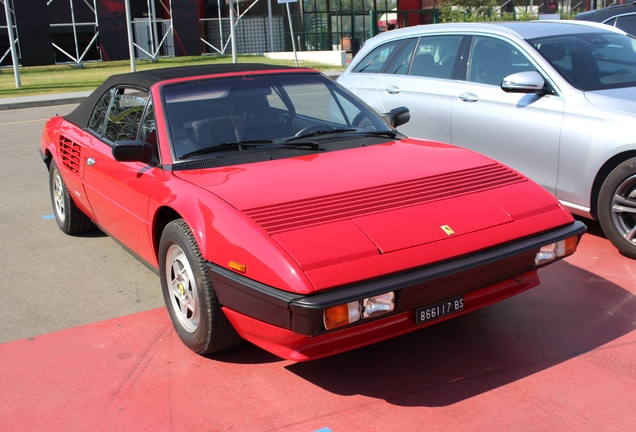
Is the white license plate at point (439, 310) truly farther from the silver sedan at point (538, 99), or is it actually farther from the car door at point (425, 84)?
the car door at point (425, 84)

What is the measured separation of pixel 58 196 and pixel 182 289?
2.99 metres

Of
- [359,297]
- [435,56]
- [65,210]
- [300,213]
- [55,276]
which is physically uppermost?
[435,56]

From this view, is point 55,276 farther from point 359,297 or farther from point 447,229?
point 447,229

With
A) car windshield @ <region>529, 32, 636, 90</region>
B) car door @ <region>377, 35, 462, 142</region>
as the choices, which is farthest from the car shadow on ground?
car door @ <region>377, 35, 462, 142</region>

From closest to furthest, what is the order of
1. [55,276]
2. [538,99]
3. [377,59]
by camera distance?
[55,276]
[538,99]
[377,59]

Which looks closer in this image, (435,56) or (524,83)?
(524,83)

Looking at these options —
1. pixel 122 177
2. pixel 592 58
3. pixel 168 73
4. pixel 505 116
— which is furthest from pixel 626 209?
pixel 122 177

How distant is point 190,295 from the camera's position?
149 inches

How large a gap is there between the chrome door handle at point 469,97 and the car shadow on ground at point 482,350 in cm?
223

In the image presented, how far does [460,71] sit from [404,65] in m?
0.84

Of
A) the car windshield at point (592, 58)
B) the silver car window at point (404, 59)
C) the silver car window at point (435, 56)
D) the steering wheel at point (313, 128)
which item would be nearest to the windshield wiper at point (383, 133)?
the steering wheel at point (313, 128)

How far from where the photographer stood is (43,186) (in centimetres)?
834

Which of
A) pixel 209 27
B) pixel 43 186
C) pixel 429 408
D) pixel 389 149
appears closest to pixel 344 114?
pixel 389 149

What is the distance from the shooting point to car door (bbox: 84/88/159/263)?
14.1 ft
